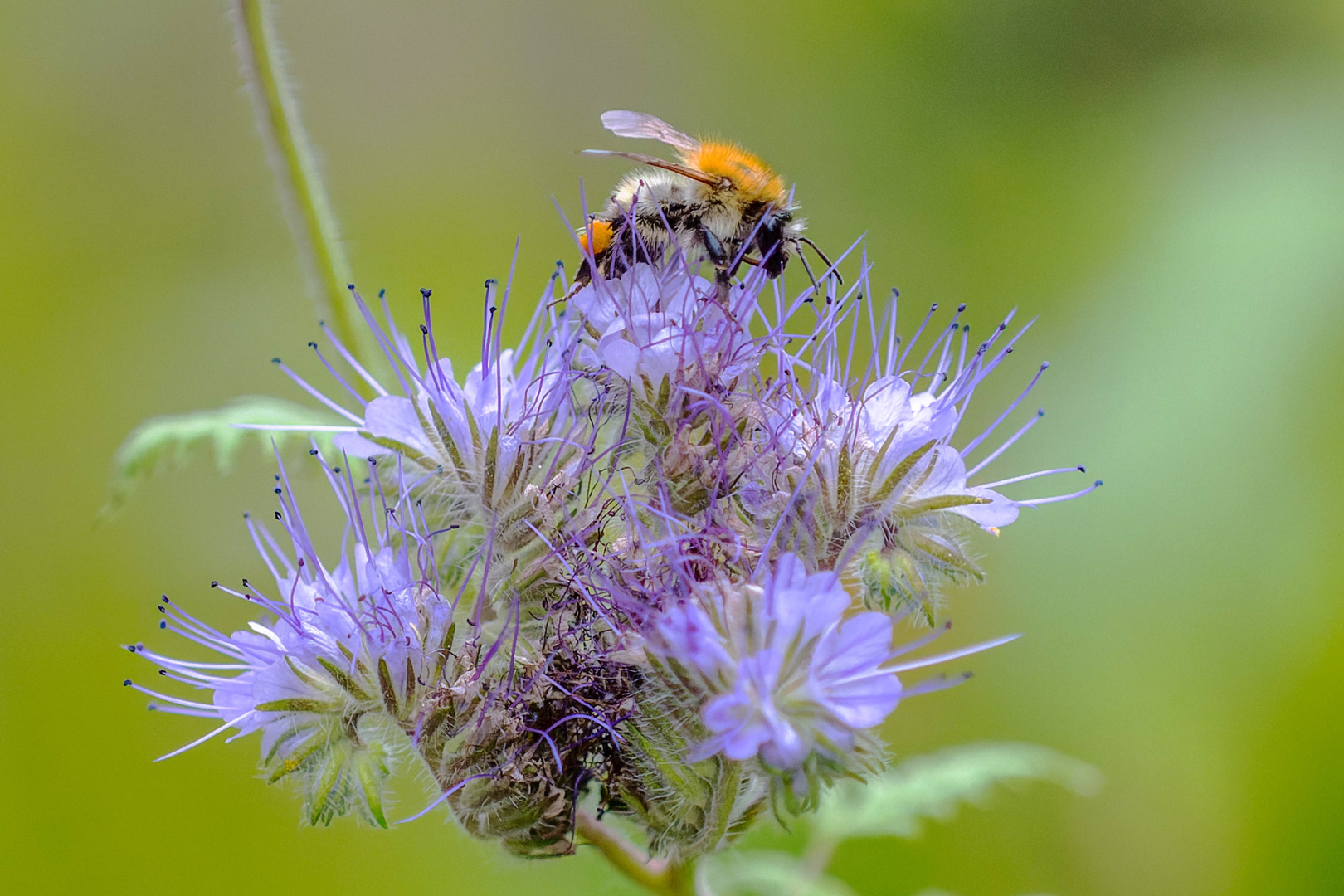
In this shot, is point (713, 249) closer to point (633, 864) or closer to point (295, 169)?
point (295, 169)

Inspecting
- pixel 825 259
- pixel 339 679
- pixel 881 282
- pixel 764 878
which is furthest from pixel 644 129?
pixel 881 282

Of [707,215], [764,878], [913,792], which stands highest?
[707,215]

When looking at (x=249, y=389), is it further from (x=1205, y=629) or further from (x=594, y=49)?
(x=1205, y=629)

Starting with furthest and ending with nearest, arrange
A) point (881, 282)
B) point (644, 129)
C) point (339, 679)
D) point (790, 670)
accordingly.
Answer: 1. point (881, 282)
2. point (644, 129)
3. point (339, 679)
4. point (790, 670)

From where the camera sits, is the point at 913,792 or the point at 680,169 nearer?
the point at 680,169

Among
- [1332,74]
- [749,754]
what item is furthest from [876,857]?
[1332,74]

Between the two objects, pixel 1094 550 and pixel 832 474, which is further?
pixel 1094 550
